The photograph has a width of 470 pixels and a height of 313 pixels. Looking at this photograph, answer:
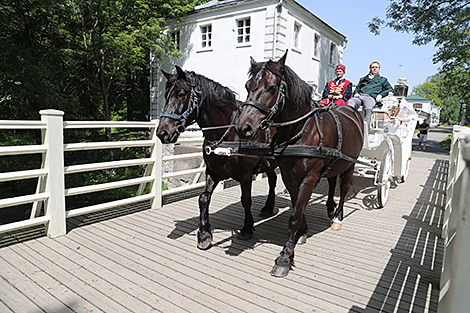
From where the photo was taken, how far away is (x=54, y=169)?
3.75 m

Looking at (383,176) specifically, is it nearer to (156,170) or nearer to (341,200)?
(341,200)

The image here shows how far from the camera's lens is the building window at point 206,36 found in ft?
54.1

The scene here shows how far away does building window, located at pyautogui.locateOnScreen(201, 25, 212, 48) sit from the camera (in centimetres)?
1648

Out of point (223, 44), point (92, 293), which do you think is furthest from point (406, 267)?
point (223, 44)

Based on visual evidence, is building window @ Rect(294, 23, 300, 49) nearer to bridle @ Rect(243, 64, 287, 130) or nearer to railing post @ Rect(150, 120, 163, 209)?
railing post @ Rect(150, 120, 163, 209)

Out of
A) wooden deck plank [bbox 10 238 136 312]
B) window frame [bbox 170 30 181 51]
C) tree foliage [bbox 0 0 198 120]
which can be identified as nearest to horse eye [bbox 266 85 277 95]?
wooden deck plank [bbox 10 238 136 312]

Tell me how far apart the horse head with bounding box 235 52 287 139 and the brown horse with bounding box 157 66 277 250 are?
700 millimetres

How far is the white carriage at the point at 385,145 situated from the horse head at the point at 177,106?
3313 millimetres

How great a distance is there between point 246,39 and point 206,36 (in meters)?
2.69

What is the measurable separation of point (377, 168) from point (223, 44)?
40.9ft

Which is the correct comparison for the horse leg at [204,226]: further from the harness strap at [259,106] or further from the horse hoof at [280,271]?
the harness strap at [259,106]

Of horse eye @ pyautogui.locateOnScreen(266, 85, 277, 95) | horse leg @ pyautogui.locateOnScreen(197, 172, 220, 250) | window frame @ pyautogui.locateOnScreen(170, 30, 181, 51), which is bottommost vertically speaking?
horse leg @ pyautogui.locateOnScreen(197, 172, 220, 250)

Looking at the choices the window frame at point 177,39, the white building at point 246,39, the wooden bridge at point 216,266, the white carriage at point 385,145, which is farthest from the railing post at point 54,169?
the window frame at point 177,39

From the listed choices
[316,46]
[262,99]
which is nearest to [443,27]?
[316,46]
